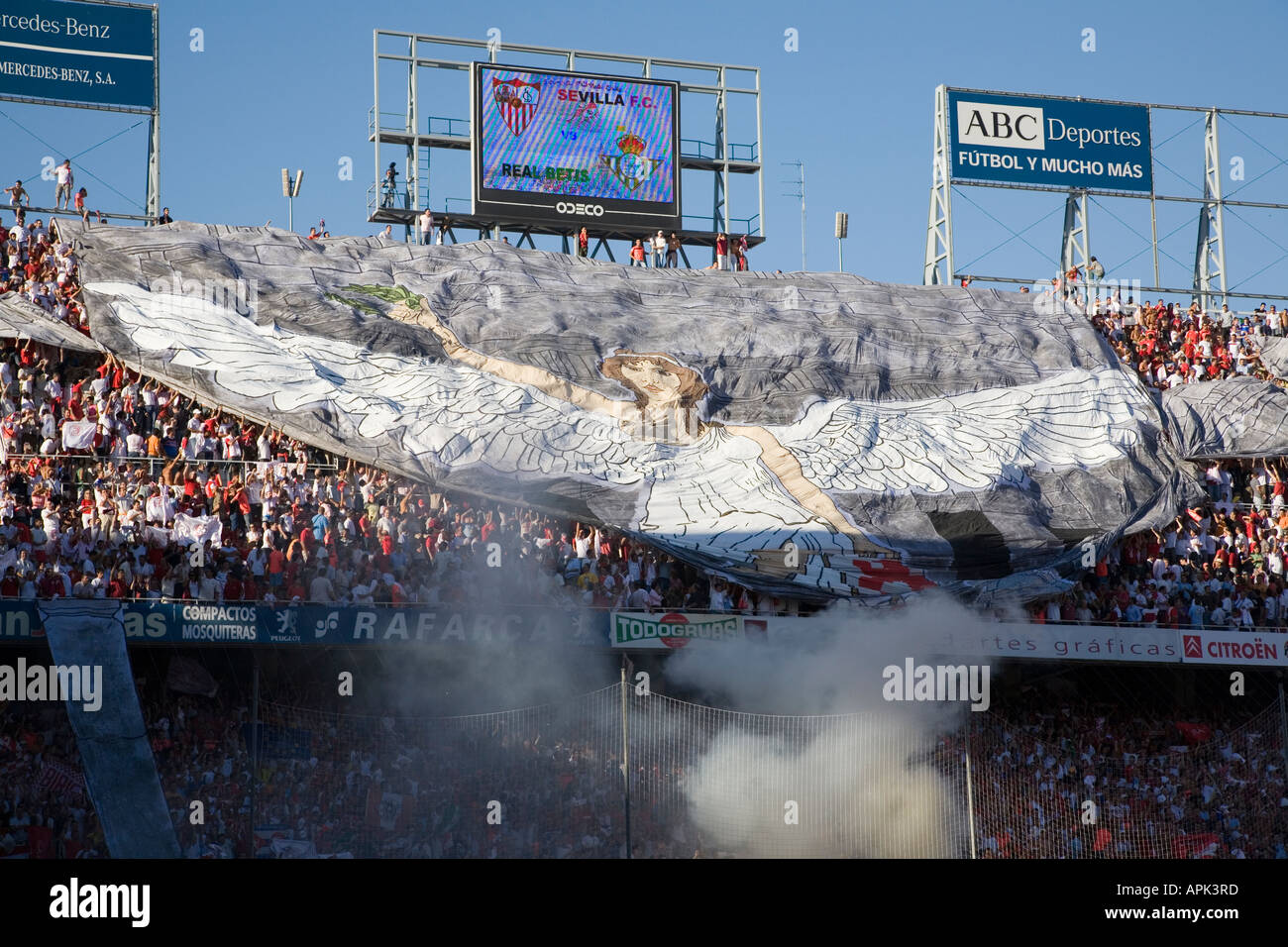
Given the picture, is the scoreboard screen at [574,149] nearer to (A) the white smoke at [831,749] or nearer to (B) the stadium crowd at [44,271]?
(B) the stadium crowd at [44,271]

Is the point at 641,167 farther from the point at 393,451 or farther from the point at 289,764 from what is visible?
the point at 289,764

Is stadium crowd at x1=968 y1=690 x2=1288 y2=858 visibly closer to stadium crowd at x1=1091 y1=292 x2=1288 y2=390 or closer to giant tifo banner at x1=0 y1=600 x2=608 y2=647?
giant tifo banner at x1=0 y1=600 x2=608 y2=647

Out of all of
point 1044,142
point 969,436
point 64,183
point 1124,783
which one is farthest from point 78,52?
point 1124,783

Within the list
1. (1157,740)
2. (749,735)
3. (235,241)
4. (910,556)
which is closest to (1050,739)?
(1157,740)

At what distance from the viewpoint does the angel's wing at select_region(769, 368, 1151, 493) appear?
28.4m

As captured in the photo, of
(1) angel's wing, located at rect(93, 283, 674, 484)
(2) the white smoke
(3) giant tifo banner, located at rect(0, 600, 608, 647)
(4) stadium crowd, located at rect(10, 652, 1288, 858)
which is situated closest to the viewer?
(4) stadium crowd, located at rect(10, 652, 1288, 858)

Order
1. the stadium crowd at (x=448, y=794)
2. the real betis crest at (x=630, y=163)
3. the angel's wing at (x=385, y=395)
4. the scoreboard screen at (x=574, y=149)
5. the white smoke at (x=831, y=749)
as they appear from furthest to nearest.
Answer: the real betis crest at (x=630, y=163) < the scoreboard screen at (x=574, y=149) < the angel's wing at (x=385, y=395) < the white smoke at (x=831, y=749) < the stadium crowd at (x=448, y=794)

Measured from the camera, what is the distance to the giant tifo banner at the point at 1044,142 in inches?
1508

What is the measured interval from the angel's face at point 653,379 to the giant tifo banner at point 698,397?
A: 5cm

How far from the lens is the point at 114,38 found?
3400 cm

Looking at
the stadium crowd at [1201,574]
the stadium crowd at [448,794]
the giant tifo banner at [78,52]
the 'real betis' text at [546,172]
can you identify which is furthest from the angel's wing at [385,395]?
the 'real betis' text at [546,172]

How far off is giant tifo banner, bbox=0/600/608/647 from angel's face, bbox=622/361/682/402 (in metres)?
Result: 6.66

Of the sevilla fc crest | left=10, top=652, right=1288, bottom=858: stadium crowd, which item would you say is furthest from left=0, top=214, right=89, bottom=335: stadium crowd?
the sevilla fc crest
